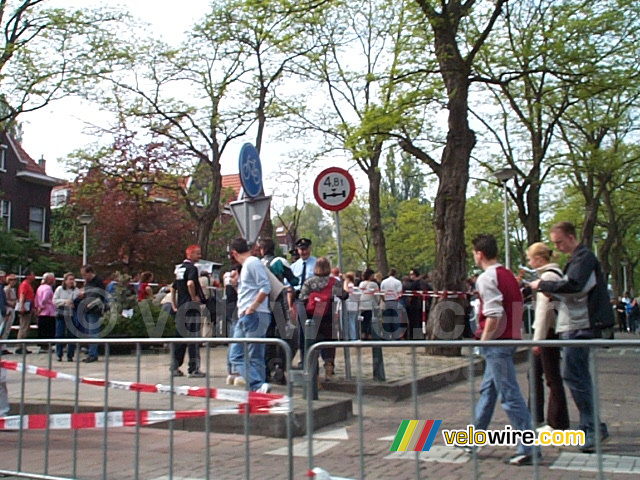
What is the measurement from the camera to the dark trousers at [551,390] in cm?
405

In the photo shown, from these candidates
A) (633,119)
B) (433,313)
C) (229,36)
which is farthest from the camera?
(633,119)

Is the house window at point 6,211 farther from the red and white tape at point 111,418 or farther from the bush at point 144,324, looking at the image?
the red and white tape at point 111,418

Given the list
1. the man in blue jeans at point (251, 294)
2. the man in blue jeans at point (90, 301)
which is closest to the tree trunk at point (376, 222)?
the man in blue jeans at point (90, 301)

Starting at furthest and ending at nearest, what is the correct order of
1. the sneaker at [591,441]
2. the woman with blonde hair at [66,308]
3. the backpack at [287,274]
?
the woman with blonde hair at [66,308], the backpack at [287,274], the sneaker at [591,441]

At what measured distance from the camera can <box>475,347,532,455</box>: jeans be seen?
4.06 metres

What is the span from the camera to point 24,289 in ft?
51.3

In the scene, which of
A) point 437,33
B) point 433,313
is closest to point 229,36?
point 437,33

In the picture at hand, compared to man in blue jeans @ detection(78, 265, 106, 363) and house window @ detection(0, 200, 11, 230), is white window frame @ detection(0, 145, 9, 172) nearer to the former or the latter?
house window @ detection(0, 200, 11, 230)

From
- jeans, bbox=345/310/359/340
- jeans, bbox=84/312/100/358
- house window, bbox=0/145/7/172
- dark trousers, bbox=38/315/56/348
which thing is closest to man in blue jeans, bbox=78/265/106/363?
jeans, bbox=84/312/100/358

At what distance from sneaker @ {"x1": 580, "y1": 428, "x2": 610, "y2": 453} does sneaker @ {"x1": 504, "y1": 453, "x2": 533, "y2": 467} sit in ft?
0.90

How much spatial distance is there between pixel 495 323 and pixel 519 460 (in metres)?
2.14

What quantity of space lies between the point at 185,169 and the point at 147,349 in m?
28.3

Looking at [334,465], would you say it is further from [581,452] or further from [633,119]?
[633,119]

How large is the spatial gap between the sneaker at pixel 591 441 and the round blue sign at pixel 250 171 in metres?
5.83
